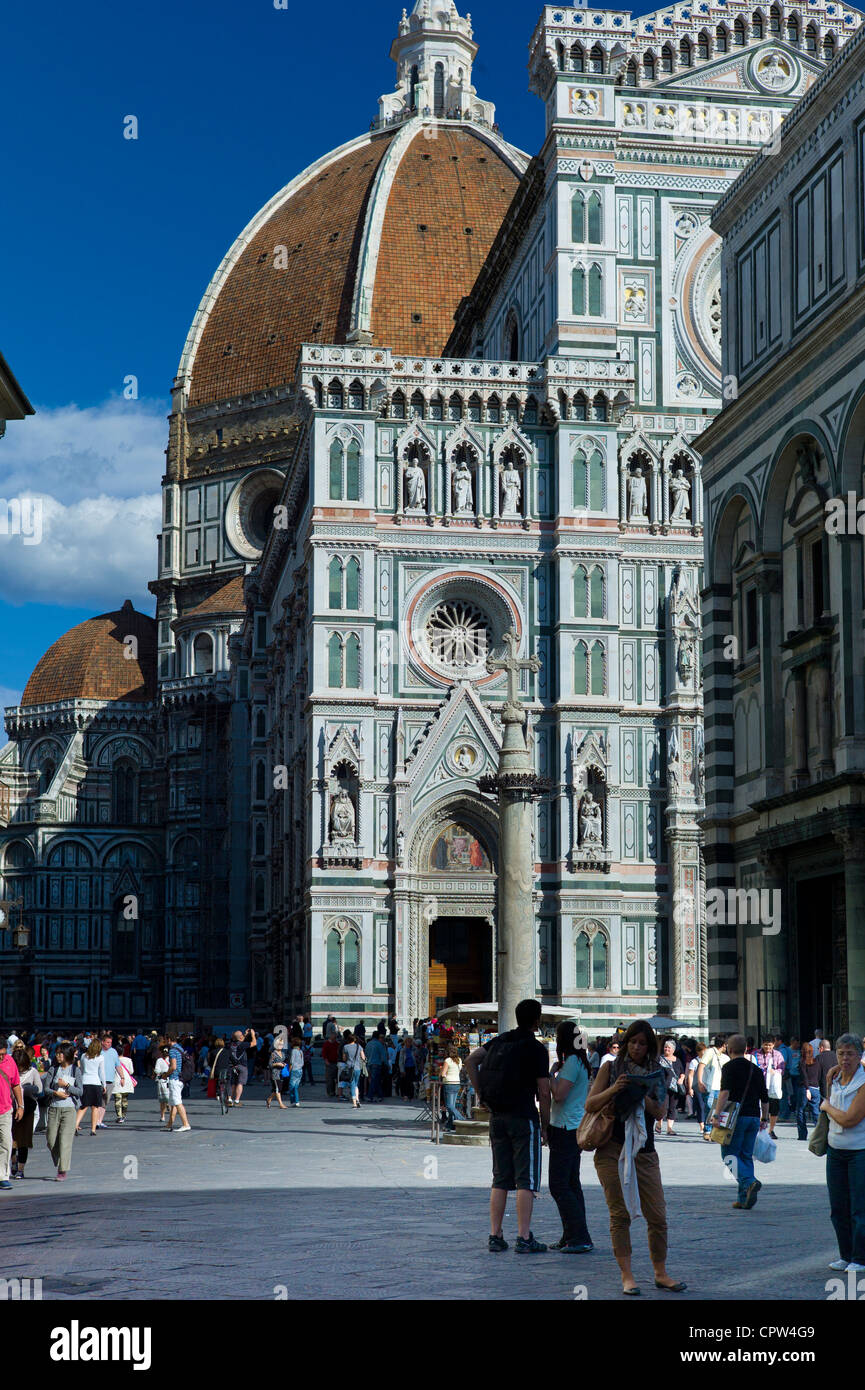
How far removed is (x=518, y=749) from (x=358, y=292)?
2565 inches

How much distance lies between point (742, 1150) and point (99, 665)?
82134 millimetres

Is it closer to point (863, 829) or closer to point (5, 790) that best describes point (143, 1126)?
point (863, 829)

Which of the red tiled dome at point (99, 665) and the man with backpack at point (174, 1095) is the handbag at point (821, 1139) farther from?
the red tiled dome at point (99, 665)

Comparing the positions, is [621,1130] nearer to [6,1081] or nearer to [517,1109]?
[517,1109]

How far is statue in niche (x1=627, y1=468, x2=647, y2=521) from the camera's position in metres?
51.0

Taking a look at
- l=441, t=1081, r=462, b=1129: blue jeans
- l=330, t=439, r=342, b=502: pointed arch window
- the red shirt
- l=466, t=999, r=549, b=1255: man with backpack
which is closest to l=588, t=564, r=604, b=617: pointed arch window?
l=330, t=439, r=342, b=502: pointed arch window

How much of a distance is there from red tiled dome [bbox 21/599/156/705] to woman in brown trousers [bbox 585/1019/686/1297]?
8302 centimetres

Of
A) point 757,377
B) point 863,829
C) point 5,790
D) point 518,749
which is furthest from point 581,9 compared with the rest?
point 5,790

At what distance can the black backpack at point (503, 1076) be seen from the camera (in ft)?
40.4

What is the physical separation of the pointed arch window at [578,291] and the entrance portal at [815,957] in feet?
94.4

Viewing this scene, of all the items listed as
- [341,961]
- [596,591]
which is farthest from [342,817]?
[596,591]

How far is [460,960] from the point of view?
49.7 m

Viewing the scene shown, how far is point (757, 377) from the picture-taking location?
27.2 metres

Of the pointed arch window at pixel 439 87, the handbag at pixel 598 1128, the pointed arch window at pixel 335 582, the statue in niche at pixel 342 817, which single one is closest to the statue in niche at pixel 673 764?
the statue in niche at pixel 342 817
